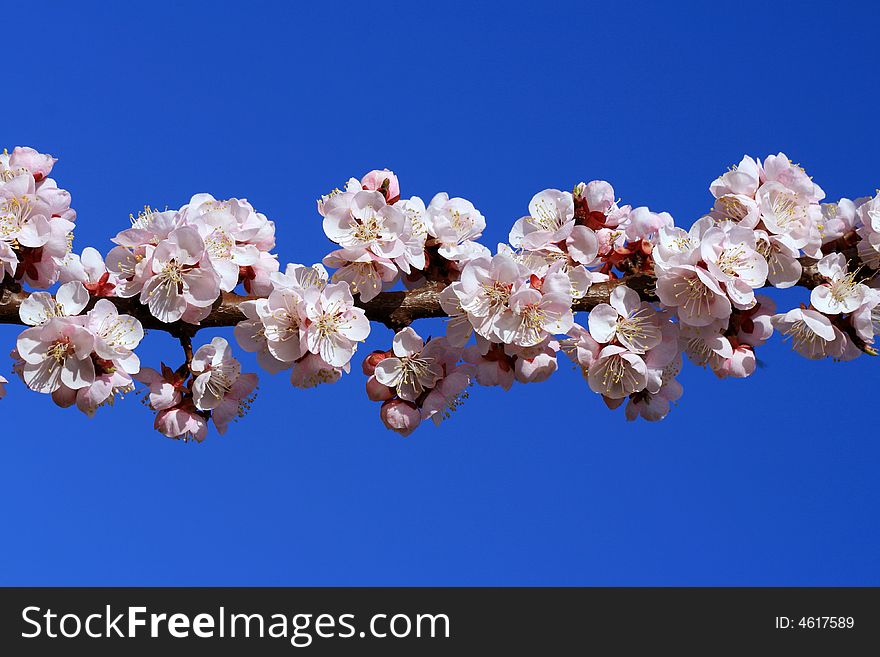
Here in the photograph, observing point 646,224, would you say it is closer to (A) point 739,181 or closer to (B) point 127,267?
(A) point 739,181

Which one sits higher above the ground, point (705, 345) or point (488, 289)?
point (488, 289)

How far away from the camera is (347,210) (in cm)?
411

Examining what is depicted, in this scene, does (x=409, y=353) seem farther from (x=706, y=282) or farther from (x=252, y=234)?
(x=706, y=282)

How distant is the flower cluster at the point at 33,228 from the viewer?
425cm

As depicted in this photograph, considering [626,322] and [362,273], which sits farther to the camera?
[362,273]

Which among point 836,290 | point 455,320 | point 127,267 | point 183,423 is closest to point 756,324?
point 836,290

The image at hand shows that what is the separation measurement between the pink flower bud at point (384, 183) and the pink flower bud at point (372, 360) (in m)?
0.67

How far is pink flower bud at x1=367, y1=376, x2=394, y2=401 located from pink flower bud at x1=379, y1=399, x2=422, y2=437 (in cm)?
4

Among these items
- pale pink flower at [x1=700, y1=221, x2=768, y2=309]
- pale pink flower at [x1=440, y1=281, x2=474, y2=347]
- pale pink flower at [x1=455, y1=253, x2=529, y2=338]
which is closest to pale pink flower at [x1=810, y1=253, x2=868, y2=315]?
pale pink flower at [x1=700, y1=221, x2=768, y2=309]

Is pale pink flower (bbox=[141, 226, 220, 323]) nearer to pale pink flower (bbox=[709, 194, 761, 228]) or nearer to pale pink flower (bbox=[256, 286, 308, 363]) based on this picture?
pale pink flower (bbox=[256, 286, 308, 363])

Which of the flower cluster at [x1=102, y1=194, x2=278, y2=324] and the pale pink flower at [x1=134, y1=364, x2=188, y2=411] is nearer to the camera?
the flower cluster at [x1=102, y1=194, x2=278, y2=324]

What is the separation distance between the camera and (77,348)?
13.1 ft

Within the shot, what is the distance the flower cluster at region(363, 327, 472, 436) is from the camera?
4.16 m

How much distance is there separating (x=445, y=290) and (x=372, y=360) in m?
0.54
